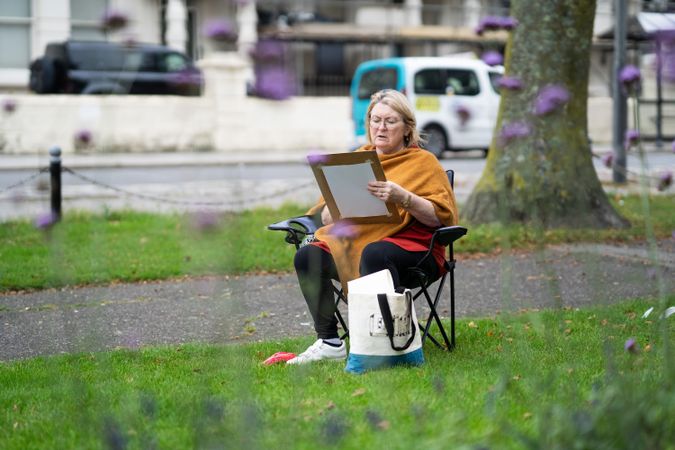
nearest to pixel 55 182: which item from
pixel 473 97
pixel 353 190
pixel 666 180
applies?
pixel 353 190

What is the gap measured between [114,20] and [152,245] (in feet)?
19.5

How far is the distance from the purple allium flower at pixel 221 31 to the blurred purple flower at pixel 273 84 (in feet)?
0.47

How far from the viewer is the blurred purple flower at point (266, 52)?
306cm

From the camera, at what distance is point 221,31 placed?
Answer: 3133 millimetres

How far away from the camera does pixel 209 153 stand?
2270 centimetres

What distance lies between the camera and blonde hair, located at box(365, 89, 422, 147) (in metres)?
5.30

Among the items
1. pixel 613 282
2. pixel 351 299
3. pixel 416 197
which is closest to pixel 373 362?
pixel 351 299

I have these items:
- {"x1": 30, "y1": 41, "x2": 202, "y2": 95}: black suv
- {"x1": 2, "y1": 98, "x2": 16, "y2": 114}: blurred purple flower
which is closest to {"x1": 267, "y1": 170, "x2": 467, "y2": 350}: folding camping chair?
{"x1": 2, "y1": 98, "x2": 16, "y2": 114}: blurred purple flower

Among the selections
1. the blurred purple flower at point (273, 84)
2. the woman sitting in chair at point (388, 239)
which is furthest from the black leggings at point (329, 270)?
the blurred purple flower at point (273, 84)

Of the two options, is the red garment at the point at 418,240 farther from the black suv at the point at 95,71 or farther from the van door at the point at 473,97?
the black suv at the point at 95,71

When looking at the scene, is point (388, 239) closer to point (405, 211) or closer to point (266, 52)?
point (405, 211)

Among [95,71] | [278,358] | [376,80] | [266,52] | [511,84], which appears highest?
[266,52]

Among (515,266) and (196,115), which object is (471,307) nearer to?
(515,266)

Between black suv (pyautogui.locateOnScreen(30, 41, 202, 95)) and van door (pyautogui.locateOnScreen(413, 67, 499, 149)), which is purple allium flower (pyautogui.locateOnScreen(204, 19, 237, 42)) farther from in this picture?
black suv (pyautogui.locateOnScreen(30, 41, 202, 95))
